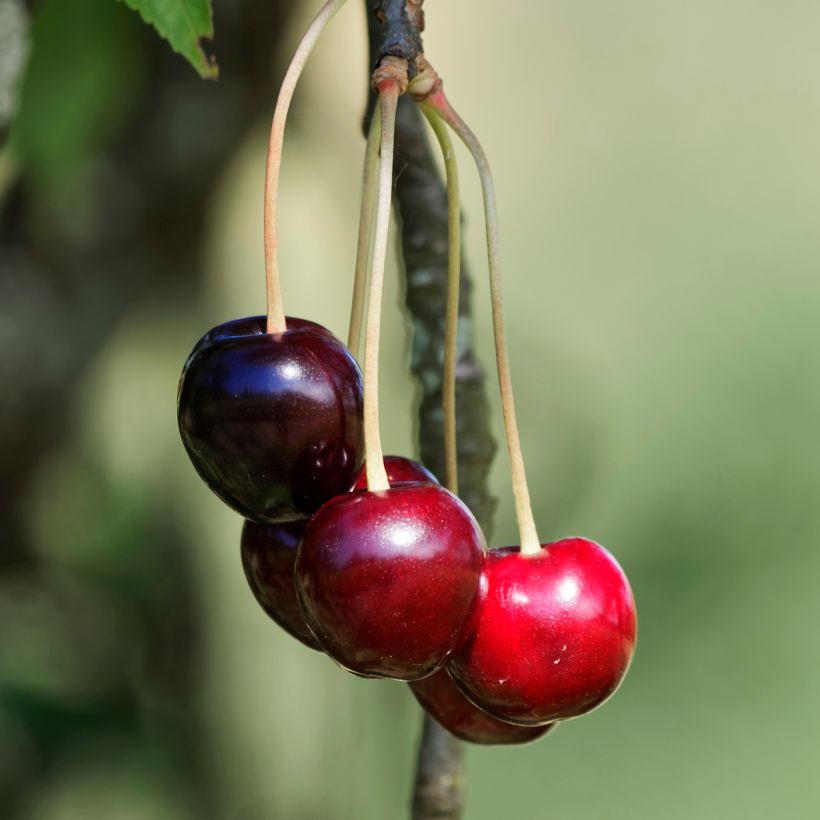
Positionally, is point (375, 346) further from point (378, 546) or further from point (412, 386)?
point (412, 386)

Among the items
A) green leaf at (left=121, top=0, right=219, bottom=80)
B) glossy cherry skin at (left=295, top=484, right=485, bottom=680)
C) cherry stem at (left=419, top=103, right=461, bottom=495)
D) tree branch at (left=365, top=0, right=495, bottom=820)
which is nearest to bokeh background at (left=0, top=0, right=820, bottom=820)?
green leaf at (left=121, top=0, right=219, bottom=80)

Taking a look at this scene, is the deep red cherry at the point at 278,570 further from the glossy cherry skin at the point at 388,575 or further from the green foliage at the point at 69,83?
the green foliage at the point at 69,83

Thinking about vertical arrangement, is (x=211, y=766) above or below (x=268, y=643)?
below

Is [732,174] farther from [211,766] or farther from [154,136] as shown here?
[211,766]

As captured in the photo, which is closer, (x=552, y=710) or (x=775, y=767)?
(x=552, y=710)

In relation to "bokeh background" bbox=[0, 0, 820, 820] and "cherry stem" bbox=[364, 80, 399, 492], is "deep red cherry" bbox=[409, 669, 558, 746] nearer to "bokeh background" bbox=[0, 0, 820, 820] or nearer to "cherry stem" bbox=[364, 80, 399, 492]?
"cherry stem" bbox=[364, 80, 399, 492]

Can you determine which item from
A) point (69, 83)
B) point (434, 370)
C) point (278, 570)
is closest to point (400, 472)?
point (278, 570)

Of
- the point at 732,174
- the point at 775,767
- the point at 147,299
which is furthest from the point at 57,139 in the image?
the point at 775,767
